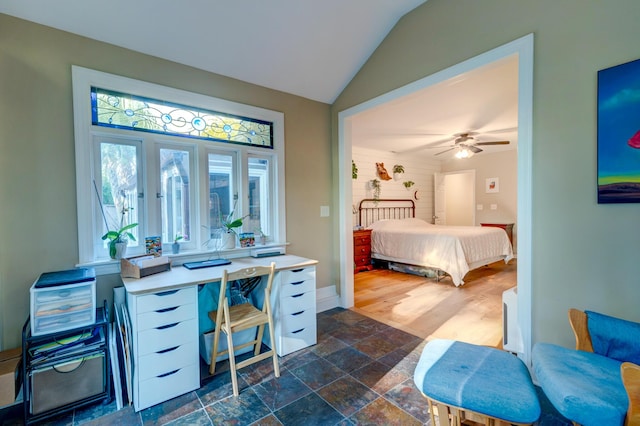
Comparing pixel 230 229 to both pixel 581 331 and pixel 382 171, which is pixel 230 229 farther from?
pixel 382 171

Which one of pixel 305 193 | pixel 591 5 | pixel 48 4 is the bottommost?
pixel 305 193

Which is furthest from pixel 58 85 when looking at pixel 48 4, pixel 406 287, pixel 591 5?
pixel 406 287

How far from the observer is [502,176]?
22.3ft

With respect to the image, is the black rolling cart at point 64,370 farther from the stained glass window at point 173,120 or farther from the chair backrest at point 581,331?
the chair backrest at point 581,331

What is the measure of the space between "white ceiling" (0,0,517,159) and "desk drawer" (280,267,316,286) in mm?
1891

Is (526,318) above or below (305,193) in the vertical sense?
below

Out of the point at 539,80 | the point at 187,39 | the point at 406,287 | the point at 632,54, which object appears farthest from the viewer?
the point at 406,287

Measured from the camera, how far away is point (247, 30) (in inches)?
96.7

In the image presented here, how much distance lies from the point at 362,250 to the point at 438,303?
6.57ft

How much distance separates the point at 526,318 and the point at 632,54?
66.9 inches

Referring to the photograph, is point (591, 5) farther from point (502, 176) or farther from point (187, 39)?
point (502, 176)

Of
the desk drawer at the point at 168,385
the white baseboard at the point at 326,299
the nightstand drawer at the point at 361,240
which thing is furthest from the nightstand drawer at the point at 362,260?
the desk drawer at the point at 168,385

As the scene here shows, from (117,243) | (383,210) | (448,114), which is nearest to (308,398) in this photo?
(117,243)

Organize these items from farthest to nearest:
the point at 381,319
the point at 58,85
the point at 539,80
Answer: the point at 381,319
the point at 58,85
the point at 539,80
